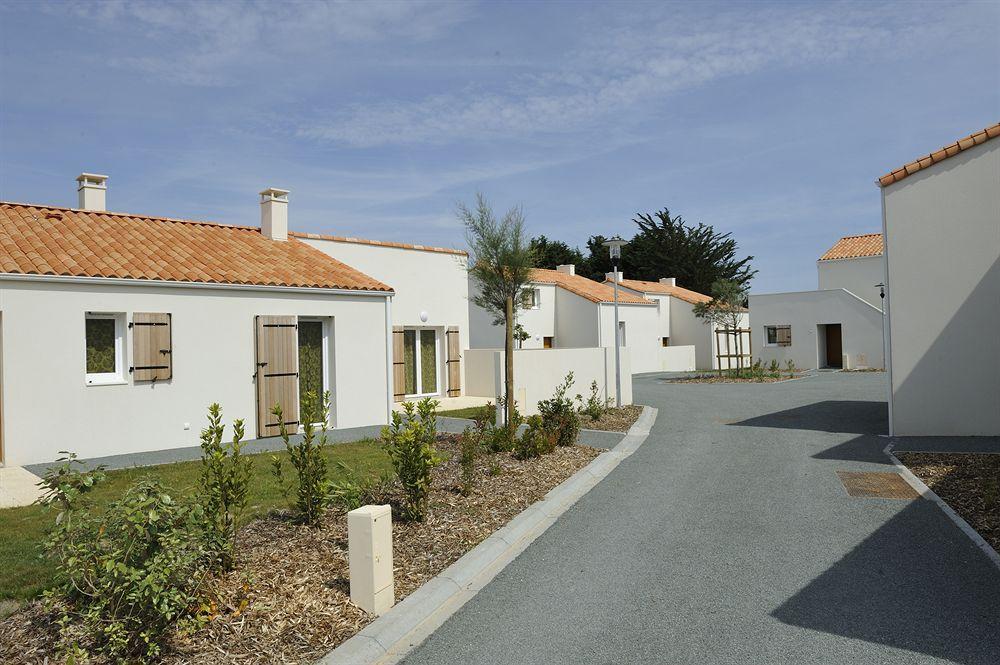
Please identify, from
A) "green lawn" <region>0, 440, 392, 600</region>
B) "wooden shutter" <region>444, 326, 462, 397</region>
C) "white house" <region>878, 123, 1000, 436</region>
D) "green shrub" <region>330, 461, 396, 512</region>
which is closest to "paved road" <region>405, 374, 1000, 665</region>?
"green shrub" <region>330, 461, 396, 512</region>

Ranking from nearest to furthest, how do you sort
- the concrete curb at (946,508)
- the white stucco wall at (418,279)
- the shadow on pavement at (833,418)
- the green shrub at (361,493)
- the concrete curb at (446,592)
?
the concrete curb at (446,592) → the concrete curb at (946,508) → the green shrub at (361,493) → the shadow on pavement at (833,418) → the white stucco wall at (418,279)

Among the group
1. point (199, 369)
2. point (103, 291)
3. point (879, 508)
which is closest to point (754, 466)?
point (879, 508)

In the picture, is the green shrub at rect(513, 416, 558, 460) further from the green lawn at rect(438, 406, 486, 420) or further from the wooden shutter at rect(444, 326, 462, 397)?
the wooden shutter at rect(444, 326, 462, 397)

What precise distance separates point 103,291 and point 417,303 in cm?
969

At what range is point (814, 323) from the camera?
34.2 metres

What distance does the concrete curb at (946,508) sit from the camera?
6.09 m

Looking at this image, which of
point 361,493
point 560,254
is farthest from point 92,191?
point 560,254

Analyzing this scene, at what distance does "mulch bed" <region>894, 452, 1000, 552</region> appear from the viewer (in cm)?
706

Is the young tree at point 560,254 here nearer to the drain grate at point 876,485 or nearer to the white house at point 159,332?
the white house at point 159,332

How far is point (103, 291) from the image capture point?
1204 cm

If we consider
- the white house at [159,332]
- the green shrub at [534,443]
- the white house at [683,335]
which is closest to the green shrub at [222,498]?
the green shrub at [534,443]

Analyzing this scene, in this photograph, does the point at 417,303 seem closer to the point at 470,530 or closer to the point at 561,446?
the point at 561,446

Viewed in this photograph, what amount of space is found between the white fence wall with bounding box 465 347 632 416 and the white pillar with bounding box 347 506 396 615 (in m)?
9.06

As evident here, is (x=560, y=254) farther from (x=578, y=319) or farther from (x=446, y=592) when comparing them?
(x=446, y=592)
